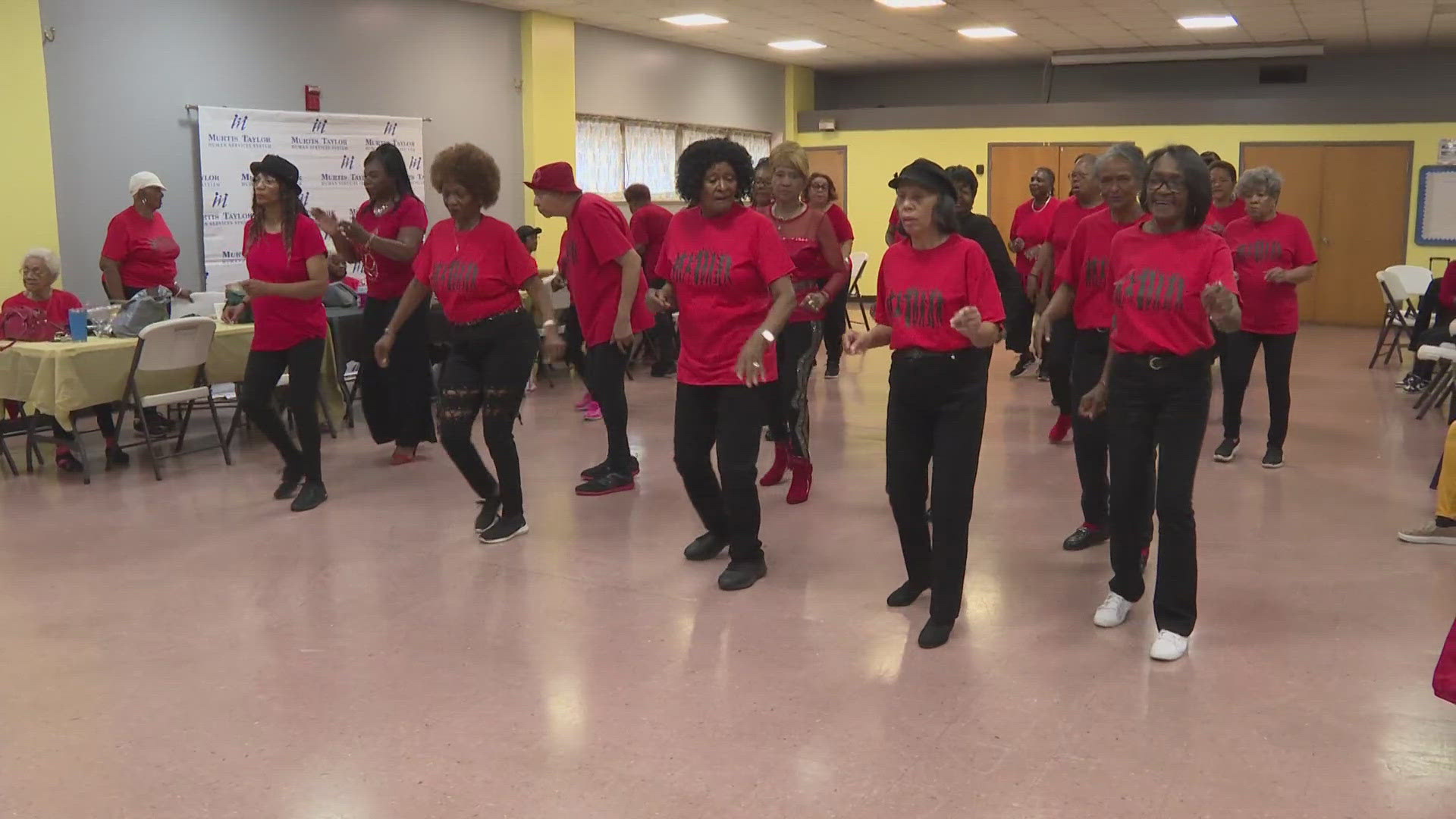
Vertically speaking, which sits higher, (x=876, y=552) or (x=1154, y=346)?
(x=1154, y=346)

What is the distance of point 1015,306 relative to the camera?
5.19 metres

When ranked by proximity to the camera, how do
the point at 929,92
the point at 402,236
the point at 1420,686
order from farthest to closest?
the point at 929,92, the point at 402,236, the point at 1420,686

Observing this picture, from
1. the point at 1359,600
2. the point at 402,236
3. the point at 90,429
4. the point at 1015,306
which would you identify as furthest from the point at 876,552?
the point at 90,429

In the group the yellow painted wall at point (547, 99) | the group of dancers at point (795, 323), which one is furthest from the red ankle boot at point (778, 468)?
the yellow painted wall at point (547, 99)

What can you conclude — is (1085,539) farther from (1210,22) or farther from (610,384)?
(1210,22)

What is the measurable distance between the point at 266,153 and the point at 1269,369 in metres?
7.07

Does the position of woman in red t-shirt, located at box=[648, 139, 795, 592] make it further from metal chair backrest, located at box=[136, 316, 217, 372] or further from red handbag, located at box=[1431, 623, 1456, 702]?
metal chair backrest, located at box=[136, 316, 217, 372]

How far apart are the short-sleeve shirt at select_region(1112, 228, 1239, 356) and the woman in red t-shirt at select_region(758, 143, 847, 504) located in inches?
62.7

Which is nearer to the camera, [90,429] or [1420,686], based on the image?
[1420,686]

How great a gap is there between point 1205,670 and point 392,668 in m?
2.33

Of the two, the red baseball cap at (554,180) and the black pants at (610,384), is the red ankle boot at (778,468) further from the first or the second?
the red baseball cap at (554,180)

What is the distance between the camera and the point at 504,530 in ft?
15.8

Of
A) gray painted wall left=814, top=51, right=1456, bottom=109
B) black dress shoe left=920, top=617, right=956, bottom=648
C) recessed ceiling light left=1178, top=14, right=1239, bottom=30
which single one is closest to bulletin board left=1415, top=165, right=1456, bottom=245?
gray painted wall left=814, top=51, right=1456, bottom=109

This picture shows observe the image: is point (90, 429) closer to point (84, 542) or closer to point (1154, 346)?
point (84, 542)
